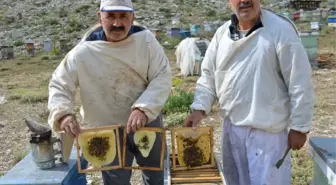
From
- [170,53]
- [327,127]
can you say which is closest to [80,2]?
[170,53]

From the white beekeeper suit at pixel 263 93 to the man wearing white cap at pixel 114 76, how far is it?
378mm

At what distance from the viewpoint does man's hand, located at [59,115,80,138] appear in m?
2.79

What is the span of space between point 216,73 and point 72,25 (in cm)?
1997

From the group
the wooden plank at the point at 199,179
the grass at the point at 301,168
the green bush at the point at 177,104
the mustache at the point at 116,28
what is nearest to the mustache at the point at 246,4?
the mustache at the point at 116,28

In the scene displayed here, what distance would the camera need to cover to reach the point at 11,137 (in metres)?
6.91

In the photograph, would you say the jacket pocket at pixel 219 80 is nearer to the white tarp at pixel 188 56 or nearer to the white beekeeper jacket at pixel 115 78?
the white beekeeper jacket at pixel 115 78

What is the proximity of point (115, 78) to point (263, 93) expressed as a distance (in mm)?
1056

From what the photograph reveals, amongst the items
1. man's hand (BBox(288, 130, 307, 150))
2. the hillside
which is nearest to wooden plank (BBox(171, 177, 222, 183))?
man's hand (BBox(288, 130, 307, 150))

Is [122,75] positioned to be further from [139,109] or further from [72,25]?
[72,25]

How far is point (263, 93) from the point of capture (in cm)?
278

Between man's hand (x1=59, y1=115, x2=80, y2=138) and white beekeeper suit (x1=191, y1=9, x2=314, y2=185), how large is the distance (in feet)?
2.76

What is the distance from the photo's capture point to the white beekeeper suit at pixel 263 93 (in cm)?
270

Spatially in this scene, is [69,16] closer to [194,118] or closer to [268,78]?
[194,118]

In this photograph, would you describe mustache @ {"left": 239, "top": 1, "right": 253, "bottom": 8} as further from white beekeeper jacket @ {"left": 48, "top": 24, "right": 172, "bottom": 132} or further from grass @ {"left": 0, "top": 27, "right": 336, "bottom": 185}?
grass @ {"left": 0, "top": 27, "right": 336, "bottom": 185}
